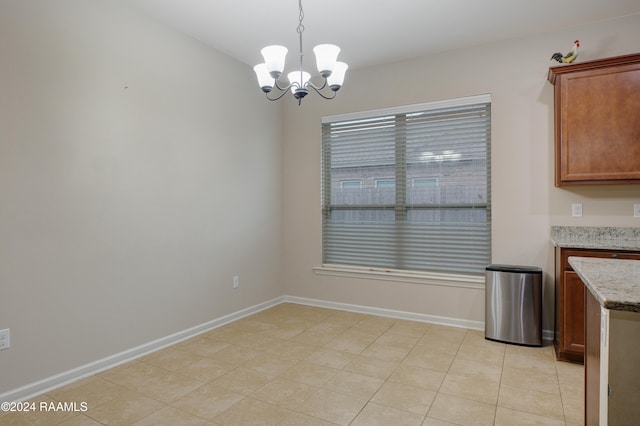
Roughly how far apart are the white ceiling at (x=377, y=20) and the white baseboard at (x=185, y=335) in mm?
2719

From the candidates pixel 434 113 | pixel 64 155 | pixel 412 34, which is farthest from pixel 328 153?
pixel 64 155

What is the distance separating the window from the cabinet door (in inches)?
36.0

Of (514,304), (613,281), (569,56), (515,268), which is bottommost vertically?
(514,304)

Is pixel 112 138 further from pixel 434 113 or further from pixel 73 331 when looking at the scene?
pixel 434 113

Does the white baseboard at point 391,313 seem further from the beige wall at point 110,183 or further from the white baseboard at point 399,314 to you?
the beige wall at point 110,183

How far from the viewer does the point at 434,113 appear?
12.8 ft

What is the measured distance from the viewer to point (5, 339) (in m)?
2.29

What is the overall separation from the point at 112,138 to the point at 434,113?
3.00m

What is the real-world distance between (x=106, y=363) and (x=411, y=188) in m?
3.19

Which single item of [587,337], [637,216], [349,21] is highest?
[349,21]

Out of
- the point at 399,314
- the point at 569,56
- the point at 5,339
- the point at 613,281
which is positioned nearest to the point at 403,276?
the point at 399,314

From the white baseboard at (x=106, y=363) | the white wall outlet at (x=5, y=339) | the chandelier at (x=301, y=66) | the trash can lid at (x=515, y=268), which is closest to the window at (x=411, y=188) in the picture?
the trash can lid at (x=515, y=268)

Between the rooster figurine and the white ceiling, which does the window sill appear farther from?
the white ceiling

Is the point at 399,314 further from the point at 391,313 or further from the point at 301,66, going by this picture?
the point at 301,66
